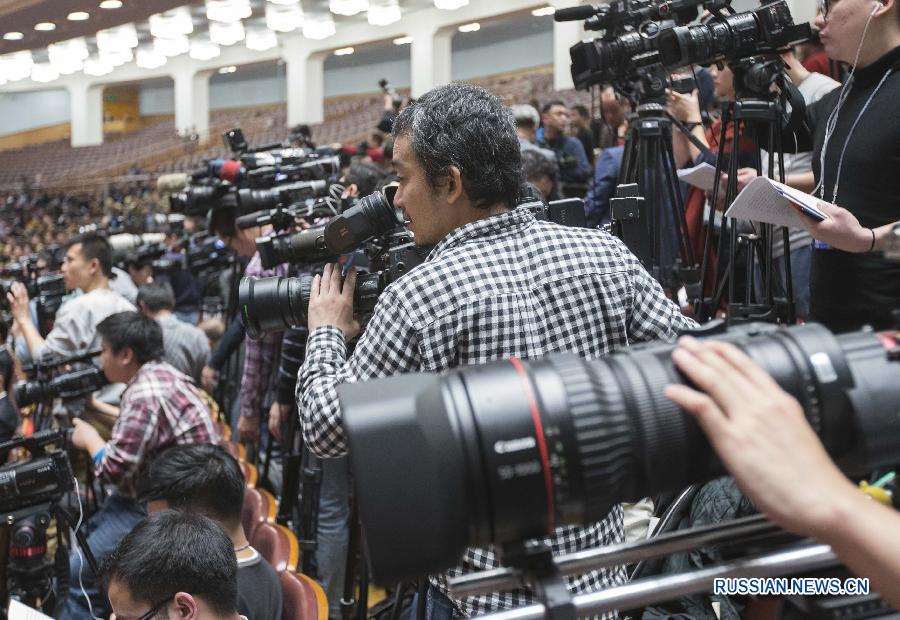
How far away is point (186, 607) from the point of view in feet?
4.83

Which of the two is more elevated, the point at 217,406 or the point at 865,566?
the point at 865,566

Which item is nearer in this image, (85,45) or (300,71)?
(85,45)

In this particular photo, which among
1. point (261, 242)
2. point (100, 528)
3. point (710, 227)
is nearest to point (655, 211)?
point (710, 227)

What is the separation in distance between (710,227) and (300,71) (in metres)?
12.9

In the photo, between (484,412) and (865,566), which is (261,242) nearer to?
(484,412)

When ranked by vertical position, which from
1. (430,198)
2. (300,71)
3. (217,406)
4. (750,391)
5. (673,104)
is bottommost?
(217,406)

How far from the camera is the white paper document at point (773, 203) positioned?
4.09 ft

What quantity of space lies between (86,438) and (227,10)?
9100mm

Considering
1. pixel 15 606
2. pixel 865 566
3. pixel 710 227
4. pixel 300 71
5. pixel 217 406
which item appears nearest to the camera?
pixel 865 566

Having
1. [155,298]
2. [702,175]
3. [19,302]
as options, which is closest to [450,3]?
[155,298]

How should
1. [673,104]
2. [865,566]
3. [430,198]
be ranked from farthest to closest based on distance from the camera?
[673,104], [430,198], [865,566]

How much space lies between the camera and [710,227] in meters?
1.89

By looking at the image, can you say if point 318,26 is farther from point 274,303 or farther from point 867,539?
point 867,539

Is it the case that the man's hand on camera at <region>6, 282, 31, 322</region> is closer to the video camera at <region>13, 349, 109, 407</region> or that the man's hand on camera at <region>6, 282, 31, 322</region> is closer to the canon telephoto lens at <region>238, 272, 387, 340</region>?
the video camera at <region>13, 349, 109, 407</region>
